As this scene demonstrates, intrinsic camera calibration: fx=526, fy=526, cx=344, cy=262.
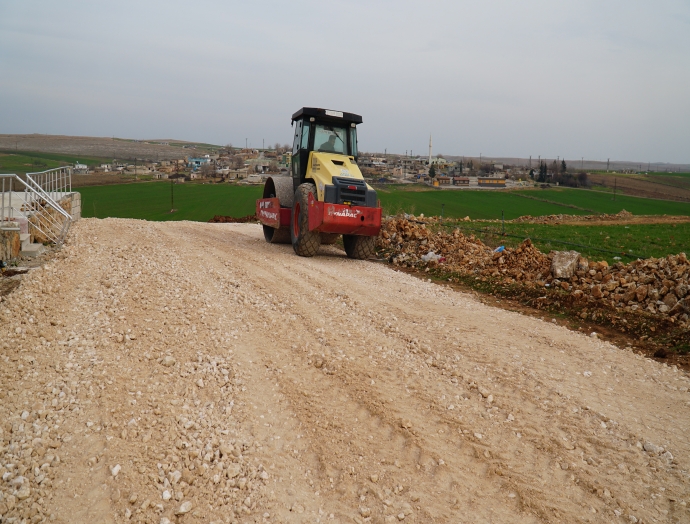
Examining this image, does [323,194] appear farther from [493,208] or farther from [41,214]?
[493,208]

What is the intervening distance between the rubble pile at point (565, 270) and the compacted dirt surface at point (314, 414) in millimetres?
2297

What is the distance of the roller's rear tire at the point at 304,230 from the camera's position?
12.3 metres

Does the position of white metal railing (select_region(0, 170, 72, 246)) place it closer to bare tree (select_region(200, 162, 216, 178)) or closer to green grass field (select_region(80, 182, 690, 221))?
green grass field (select_region(80, 182, 690, 221))

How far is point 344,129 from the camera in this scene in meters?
13.7

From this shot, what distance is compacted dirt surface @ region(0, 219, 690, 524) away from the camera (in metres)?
3.84

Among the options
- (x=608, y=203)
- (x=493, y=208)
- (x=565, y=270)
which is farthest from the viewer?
(x=608, y=203)

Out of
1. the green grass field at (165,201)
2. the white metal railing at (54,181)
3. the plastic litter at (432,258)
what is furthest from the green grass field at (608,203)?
the white metal railing at (54,181)

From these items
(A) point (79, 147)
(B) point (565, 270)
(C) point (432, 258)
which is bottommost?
(C) point (432, 258)

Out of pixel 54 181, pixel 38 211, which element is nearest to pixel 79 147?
pixel 54 181

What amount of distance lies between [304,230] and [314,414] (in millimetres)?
7774

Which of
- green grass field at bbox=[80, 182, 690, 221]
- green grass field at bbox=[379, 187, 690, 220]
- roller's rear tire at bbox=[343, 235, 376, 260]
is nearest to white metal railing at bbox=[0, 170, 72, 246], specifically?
roller's rear tire at bbox=[343, 235, 376, 260]

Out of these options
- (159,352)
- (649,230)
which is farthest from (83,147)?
(159,352)

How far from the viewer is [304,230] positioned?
40.5 feet

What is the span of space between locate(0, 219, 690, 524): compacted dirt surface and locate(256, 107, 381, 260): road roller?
4.02 m
